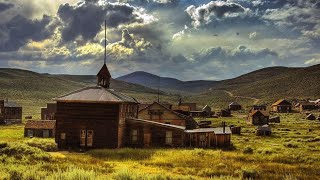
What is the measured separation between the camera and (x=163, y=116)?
173 feet

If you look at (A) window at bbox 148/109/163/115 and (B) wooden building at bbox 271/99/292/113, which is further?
(B) wooden building at bbox 271/99/292/113

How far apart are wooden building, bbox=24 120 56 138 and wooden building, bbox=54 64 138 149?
16190 mm

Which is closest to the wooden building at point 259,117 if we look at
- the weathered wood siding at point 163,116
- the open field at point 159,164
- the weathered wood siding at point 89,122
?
the weathered wood siding at point 163,116

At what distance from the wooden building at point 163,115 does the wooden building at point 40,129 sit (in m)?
11.7

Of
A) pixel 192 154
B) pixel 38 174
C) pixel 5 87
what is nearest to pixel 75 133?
pixel 192 154

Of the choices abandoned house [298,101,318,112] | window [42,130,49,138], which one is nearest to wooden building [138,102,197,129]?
window [42,130,49,138]

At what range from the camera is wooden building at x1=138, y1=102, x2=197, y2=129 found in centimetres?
5259

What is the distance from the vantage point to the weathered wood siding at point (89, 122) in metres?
36.6

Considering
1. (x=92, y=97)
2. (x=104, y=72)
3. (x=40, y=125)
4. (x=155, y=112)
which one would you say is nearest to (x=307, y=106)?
(x=155, y=112)

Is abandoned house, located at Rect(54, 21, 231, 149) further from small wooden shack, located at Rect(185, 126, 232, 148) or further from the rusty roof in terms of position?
the rusty roof

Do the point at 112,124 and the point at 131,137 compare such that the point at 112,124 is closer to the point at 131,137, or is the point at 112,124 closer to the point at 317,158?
the point at 131,137

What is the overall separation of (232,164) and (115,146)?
42.7 ft

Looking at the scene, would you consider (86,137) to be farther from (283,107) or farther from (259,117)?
(283,107)

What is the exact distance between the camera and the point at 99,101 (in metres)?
36.1
